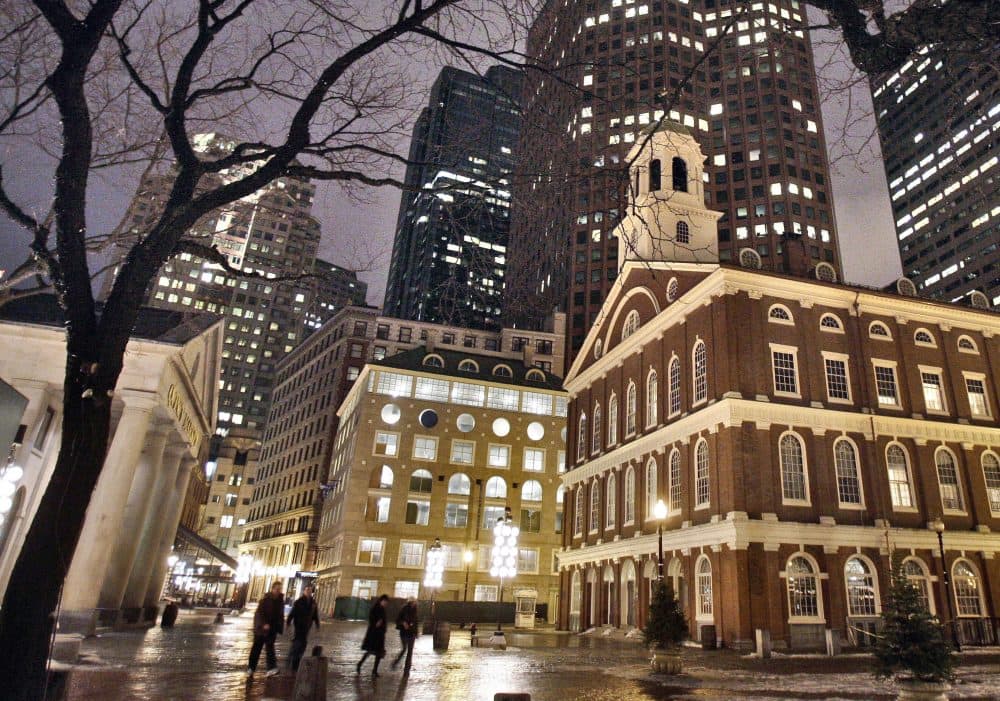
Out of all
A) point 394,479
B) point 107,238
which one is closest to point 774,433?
point 107,238

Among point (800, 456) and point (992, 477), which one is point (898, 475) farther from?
point (992, 477)

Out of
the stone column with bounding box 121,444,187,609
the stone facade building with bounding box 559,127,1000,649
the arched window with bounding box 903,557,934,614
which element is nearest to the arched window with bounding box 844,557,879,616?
the stone facade building with bounding box 559,127,1000,649

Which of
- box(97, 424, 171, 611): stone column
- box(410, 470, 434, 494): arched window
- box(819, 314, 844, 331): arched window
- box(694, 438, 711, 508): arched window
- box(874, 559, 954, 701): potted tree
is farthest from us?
box(410, 470, 434, 494): arched window

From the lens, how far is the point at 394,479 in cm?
5709

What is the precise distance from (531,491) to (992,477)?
35.3m

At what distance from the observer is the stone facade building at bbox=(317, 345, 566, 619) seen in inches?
2181

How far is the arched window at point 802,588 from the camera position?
27641 millimetres

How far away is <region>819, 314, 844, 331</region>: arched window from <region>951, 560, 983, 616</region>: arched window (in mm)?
12079

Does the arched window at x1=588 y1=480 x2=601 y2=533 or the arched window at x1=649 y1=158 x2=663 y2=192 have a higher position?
the arched window at x1=649 y1=158 x2=663 y2=192

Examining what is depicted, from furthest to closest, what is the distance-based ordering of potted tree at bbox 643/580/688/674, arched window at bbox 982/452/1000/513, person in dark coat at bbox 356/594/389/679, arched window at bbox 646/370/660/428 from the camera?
arched window at bbox 646/370/660/428, arched window at bbox 982/452/1000/513, potted tree at bbox 643/580/688/674, person in dark coat at bbox 356/594/389/679

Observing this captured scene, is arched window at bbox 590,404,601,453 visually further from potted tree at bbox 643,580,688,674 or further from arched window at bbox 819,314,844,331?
potted tree at bbox 643,580,688,674

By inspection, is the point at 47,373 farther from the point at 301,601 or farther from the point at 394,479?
the point at 394,479

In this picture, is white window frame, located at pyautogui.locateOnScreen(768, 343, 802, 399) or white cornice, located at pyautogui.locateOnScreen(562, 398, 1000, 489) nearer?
white cornice, located at pyautogui.locateOnScreen(562, 398, 1000, 489)

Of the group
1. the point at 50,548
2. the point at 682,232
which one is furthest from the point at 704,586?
the point at 50,548
